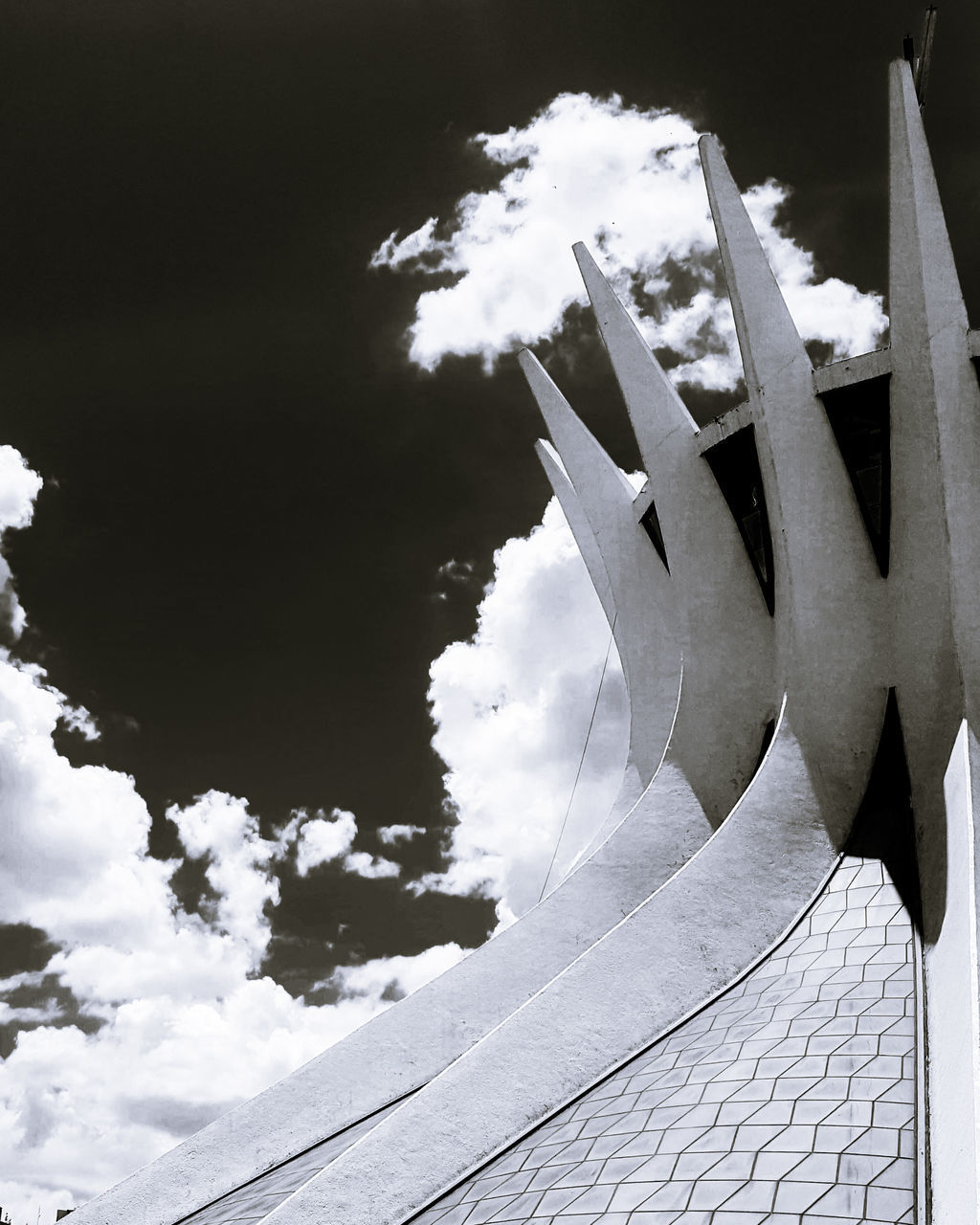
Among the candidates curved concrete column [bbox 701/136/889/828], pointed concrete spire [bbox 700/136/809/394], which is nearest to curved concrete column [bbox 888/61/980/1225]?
curved concrete column [bbox 701/136/889/828]

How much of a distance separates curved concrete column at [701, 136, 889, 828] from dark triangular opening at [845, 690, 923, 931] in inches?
6.5

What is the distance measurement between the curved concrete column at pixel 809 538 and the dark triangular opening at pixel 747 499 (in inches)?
60.9

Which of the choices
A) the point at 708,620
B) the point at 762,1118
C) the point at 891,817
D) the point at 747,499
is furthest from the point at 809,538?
the point at 762,1118

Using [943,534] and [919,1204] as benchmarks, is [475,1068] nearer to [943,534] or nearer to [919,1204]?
[919,1204]

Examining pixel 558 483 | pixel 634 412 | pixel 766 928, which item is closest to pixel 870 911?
pixel 766 928

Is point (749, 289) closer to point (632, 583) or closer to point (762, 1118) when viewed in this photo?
point (632, 583)

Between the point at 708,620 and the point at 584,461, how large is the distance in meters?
4.40

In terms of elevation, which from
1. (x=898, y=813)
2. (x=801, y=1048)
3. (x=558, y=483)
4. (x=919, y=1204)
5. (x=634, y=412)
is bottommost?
(x=919, y=1204)

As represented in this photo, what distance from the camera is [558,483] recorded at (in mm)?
19422

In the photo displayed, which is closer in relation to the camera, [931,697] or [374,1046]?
[931,697]

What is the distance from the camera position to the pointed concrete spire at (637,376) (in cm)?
1507

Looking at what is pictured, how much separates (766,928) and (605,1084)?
256cm

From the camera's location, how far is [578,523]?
19.3m

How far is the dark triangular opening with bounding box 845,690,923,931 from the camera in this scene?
36.3 feet
